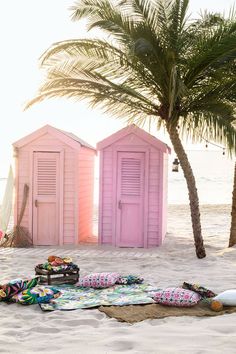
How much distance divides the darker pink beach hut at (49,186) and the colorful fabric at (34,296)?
4.53 meters

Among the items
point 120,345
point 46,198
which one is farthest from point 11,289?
point 46,198

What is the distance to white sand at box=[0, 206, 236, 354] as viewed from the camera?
403 centimetres

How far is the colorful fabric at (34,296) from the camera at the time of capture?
5.65 m

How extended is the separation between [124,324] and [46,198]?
230 inches

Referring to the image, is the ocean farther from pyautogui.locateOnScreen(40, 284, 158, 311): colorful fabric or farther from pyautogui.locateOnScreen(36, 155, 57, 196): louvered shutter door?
pyautogui.locateOnScreen(40, 284, 158, 311): colorful fabric

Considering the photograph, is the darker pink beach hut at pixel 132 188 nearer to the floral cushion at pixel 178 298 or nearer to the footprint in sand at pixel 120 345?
the floral cushion at pixel 178 298

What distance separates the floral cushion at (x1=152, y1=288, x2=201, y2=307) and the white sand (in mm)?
439

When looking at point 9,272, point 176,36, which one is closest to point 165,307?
point 9,272

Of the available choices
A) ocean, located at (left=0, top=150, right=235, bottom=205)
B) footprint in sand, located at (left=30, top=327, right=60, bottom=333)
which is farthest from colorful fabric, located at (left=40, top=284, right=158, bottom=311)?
ocean, located at (left=0, top=150, right=235, bottom=205)

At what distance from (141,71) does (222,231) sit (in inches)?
234

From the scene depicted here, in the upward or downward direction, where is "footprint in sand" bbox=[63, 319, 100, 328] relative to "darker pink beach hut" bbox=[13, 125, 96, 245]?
downward

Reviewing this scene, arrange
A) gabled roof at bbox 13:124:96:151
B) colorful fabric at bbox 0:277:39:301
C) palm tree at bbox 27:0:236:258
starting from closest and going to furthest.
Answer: colorful fabric at bbox 0:277:39:301 < palm tree at bbox 27:0:236:258 < gabled roof at bbox 13:124:96:151

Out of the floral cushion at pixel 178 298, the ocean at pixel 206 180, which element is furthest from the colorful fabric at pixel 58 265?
the ocean at pixel 206 180

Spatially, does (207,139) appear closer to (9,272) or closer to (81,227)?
(81,227)
